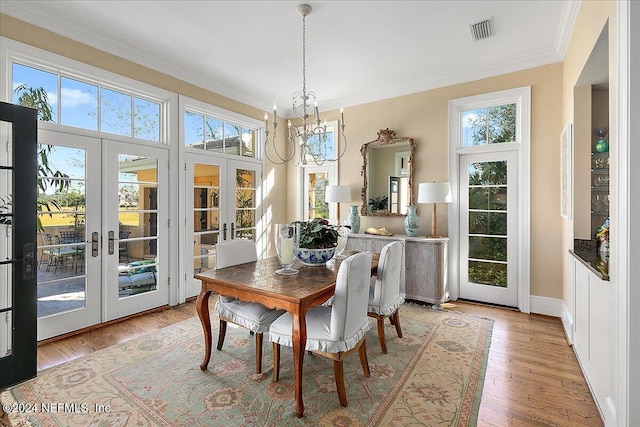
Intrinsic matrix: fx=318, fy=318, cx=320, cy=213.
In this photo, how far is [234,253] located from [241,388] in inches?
42.9

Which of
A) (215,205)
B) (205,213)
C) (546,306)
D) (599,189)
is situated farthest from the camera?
A: (215,205)

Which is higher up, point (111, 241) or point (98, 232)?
point (98, 232)

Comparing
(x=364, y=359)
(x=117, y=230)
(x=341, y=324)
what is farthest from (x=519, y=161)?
(x=117, y=230)

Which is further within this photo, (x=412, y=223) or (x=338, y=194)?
→ (x=338, y=194)

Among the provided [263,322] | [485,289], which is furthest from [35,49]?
[485,289]

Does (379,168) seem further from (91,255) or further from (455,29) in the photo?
(91,255)

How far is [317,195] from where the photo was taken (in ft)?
17.7

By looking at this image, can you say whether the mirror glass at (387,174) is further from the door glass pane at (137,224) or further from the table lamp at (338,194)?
the door glass pane at (137,224)

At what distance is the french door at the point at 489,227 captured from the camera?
3840 millimetres

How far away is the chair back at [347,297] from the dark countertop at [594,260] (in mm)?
1378

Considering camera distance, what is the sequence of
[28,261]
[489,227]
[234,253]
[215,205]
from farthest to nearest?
1. [215,205]
2. [489,227]
3. [234,253]
4. [28,261]

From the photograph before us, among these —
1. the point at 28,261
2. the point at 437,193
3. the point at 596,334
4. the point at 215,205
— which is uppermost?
the point at 437,193

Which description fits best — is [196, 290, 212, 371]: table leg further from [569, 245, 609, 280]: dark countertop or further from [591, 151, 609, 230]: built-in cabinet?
[591, 151, 609, 230]: built-in cabinet

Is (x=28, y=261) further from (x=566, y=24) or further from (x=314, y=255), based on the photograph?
(x=566, y=24)
